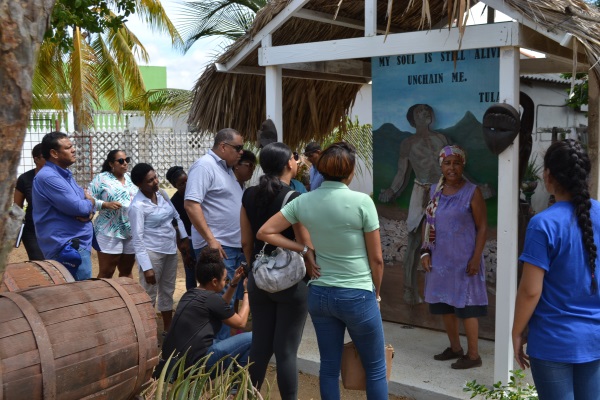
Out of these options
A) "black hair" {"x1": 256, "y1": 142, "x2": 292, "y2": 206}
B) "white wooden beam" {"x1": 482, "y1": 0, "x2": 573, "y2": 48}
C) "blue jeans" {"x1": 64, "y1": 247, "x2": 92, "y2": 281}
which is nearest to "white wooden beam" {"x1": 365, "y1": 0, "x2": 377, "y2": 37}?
"white wooden beam" {"x1": 482, "y1": 0, "x2": 573, "y2": 48}

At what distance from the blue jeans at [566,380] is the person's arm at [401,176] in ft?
11.6

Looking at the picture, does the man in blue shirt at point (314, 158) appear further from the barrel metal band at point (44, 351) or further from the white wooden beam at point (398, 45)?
the barrel metal band at point (44, 351)

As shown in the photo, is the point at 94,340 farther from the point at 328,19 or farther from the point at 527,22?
the point at 328,19

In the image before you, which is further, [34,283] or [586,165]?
[34,283]

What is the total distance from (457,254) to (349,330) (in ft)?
5.67

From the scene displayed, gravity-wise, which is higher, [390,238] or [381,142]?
[381,142]

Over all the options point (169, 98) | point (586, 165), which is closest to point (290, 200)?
point (586, 165)

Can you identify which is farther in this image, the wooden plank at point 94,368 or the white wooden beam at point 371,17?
the white wooden beam at point 371,17

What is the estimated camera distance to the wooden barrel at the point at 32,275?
4062 millimetres

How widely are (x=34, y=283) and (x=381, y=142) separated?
3.61 m

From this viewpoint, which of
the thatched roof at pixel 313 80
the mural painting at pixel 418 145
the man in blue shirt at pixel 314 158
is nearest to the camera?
the thatched roof at pixel 313 80

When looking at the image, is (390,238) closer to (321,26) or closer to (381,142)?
(381,142)

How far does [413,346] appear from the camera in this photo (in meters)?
6.14

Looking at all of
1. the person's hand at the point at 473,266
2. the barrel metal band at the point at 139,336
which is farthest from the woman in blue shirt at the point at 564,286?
the person's hand at the point at 473,266
